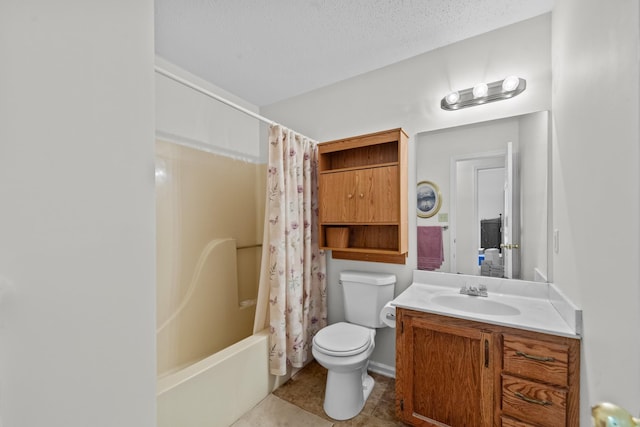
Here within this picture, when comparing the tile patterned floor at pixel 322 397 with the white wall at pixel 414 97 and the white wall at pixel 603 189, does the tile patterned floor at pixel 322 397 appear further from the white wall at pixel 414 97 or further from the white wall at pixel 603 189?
the white wall at pixel 603 189

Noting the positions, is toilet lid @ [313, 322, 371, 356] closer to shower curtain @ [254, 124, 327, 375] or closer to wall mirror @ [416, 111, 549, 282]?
shower curtain @ [254, 124, 327, 375]

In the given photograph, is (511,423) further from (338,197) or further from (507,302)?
(338,197)

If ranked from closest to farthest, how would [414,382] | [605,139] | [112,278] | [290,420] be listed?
[112,278]
[605,139]
[414,382]
[290,420]

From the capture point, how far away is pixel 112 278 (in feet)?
2.19

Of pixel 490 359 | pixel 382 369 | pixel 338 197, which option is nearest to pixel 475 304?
pixel 490 359

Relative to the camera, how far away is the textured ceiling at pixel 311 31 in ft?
5.10

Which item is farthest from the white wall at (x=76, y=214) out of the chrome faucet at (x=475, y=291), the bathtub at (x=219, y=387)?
the chrome faucet at (x=475, y=291)

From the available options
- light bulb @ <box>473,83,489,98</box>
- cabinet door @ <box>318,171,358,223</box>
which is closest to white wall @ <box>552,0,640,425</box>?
light bulb @ <box>473,83,489,98</box>

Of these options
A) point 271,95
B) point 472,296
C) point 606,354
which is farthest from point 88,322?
point 271,95

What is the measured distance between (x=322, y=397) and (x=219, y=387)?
2.38 ft

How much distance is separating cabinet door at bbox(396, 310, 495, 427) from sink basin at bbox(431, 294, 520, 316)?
271mm

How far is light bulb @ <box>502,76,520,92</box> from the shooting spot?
1615mm

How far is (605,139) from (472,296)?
113cm

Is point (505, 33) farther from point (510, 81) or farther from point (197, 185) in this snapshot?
point (197, 185)
